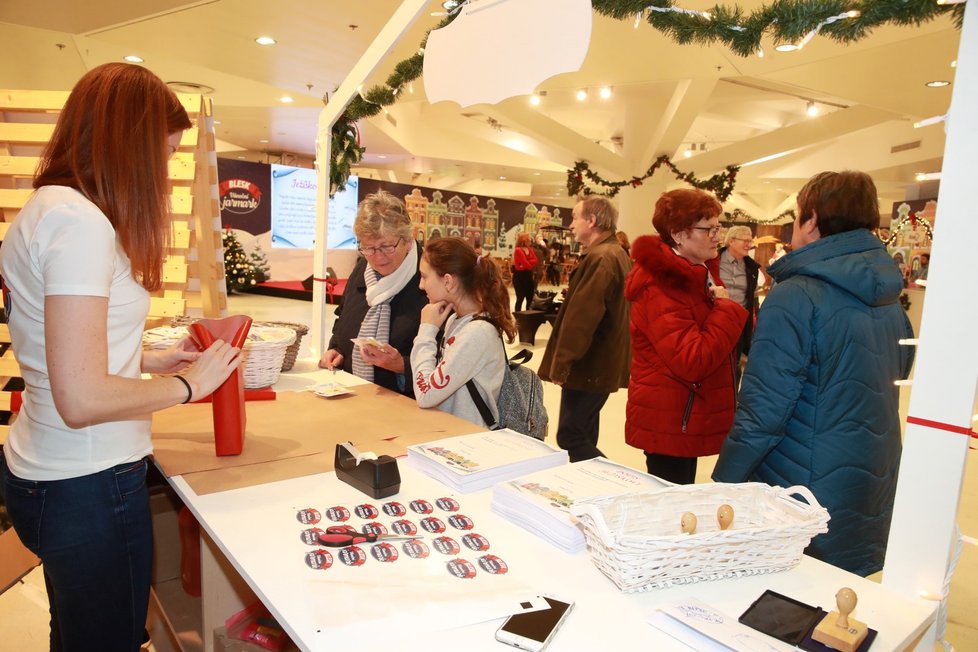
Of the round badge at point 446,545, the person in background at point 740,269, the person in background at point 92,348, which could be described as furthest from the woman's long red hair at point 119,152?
the person in background at point 740,269

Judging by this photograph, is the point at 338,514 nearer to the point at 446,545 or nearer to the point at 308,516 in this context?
the point at 308,516

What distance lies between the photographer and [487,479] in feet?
4.79

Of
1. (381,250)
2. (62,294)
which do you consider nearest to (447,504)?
(62,294)

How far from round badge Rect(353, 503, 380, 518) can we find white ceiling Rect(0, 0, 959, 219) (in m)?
4.24

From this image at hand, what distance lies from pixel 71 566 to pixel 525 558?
0.82 m

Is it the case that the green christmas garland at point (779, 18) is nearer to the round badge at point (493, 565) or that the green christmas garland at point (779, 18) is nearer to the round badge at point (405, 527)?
the round badge at point (493, 565)

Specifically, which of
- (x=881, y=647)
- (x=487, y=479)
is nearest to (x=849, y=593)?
(x=881, y=647)

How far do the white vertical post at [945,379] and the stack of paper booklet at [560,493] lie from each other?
1.38 feet

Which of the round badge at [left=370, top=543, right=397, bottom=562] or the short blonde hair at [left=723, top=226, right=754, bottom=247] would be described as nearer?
the round badge at [left=370, top=543, right=397, bottom=562]

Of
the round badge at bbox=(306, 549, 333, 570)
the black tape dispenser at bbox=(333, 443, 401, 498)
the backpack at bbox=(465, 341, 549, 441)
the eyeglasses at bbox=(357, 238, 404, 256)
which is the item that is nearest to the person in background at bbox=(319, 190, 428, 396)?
the eyeglasses at bbox=(357, 238, 404, 256)

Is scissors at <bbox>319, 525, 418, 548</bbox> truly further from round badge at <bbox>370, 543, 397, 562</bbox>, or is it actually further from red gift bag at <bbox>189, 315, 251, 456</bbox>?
red gift bag at <bbox>189, 315, 251, 456</bbox>

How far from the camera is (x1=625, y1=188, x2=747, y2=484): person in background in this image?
7.54 feet

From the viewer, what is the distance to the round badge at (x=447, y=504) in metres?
1.34

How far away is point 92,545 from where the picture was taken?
48.1 inches
